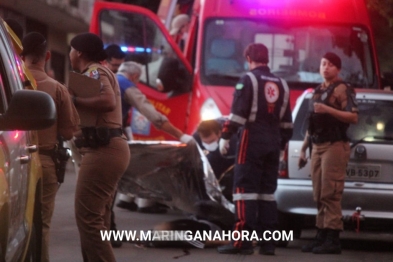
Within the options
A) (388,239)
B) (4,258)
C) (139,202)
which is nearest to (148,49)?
(139,202)

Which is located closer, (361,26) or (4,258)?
(4,258)

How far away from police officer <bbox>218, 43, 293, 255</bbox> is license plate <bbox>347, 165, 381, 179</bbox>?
849 millimetres

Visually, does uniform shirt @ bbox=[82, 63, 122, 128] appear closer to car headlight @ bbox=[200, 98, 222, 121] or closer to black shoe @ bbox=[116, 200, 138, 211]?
car headlight @ bbox=[200, 98, 222, 121]

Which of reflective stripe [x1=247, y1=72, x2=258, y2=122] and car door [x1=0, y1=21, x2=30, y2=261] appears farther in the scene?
reflective stripe [x1=247, y1=72, x2=258, y2=122]

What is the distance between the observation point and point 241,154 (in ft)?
32.0

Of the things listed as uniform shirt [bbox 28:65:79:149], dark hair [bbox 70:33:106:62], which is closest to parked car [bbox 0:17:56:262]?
uniform shirt [bbox 28:65:79:149]

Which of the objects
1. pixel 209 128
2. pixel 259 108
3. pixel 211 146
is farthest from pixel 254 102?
pixel 209 128

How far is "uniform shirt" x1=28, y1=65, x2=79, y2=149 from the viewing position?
7516 millimetres

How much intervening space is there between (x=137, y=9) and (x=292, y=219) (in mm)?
4637

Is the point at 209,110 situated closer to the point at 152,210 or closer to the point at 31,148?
the point at 152,210

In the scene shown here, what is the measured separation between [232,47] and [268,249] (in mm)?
5505

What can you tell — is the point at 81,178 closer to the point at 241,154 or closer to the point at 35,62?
the point at 35,62

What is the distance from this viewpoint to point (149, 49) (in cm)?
1470

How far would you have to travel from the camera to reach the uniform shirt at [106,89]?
24.0 ft
